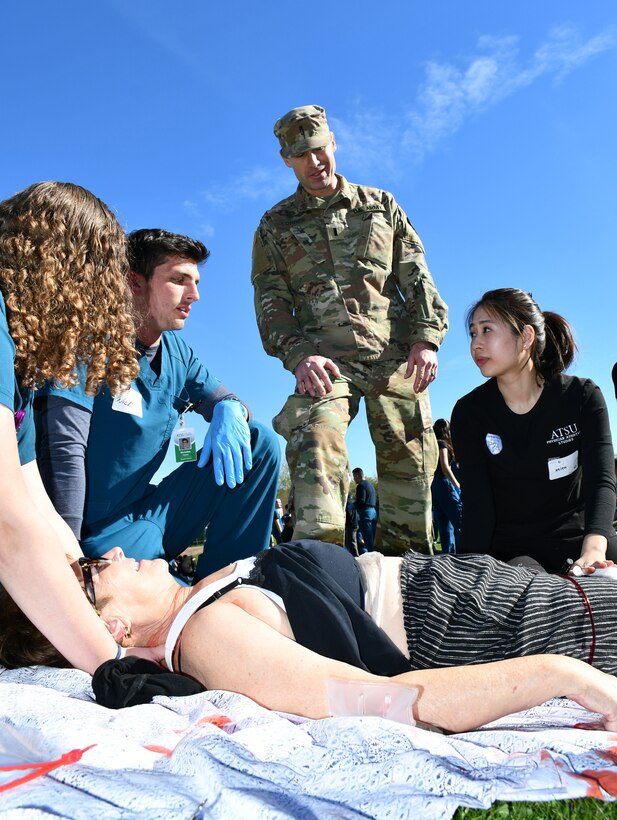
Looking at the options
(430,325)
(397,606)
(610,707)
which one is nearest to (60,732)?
(397,606)

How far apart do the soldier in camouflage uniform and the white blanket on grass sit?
1.94m

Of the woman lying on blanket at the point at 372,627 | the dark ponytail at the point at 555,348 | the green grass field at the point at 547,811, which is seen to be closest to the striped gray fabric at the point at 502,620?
the woman lying on blanket at the point at 372,627

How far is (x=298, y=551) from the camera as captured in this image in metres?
2.03

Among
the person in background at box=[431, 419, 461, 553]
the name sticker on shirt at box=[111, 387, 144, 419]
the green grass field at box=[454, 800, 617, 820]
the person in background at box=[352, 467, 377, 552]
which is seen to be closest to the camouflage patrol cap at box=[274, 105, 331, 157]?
the name sticker on shirt at box=[111, 387, 144, 419]

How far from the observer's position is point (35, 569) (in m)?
1.76

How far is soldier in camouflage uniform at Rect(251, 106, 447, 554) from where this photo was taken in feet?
11.9

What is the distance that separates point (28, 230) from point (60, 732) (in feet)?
4.63

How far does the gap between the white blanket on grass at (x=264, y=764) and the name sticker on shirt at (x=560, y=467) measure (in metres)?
1.43

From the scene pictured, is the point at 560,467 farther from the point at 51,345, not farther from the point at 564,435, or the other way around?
the point at 51,345

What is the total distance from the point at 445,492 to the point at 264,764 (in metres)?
7.45

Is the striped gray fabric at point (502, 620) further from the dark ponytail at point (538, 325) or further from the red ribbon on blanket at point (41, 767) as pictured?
the dark ponytail at point (538, 325)

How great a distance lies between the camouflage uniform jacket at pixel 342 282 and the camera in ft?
12.1

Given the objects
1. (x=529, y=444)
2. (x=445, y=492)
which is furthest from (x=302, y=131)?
(x=445, y=492)

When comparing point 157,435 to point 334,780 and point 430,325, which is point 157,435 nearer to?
point 430,325
